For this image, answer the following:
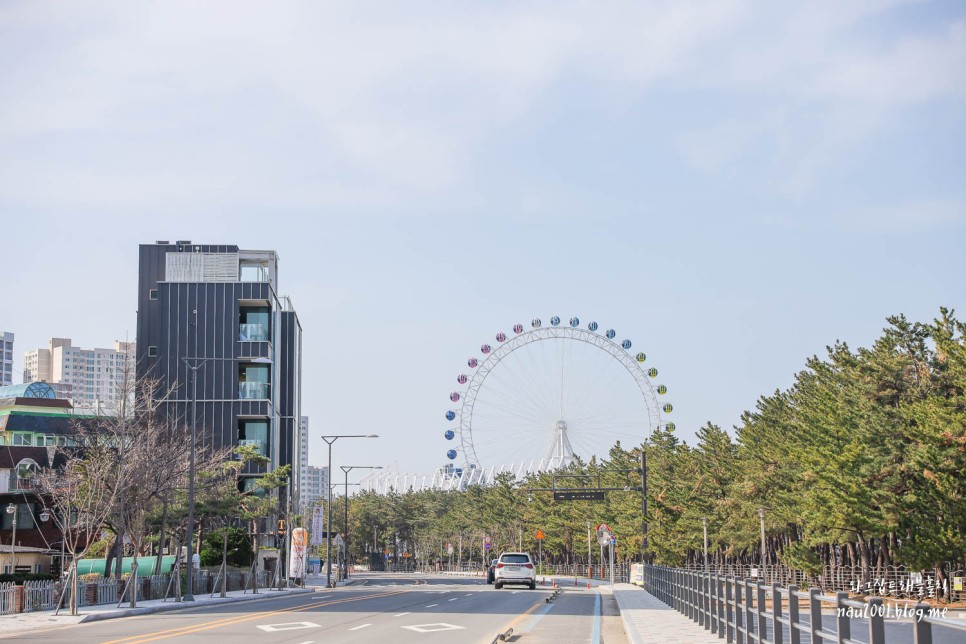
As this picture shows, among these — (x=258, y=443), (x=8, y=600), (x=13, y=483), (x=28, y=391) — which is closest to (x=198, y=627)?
(x=8, y=600)

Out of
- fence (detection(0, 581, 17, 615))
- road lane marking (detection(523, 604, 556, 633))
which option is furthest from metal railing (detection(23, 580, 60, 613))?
road lane marking (detection(523, 604, 556, 633))

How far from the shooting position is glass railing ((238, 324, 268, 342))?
266ft

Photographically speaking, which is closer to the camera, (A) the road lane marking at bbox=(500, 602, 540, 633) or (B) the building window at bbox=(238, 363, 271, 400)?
(A) the road lane marking at bbox=(500, 602, 540, 633)

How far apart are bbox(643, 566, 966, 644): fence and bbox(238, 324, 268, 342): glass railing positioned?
5421 centimetres

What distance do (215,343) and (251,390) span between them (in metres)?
4.44

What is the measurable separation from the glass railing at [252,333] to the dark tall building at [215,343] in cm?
7

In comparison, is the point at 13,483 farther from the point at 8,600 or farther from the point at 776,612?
the point at 776,612

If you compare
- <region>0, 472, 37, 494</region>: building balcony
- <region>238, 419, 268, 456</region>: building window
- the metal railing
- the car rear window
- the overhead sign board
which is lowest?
the car rear window

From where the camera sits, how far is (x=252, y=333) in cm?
8119

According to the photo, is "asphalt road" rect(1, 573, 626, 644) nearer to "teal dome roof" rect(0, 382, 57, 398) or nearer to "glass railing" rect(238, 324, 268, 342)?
"glass railing" rect(238, 324, 268, 342)

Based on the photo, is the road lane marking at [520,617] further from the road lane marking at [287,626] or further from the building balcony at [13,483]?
the building balcony at [13,483]

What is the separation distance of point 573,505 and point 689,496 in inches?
1193

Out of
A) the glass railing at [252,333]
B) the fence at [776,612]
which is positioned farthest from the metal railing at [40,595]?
the glass railing at [252,333]

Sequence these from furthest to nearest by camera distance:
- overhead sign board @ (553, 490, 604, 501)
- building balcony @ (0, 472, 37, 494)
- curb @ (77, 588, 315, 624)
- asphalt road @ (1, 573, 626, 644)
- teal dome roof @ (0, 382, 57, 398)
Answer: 1. teal dome roof @ (0, 382, 57, 398)
2. overhead sign board @ (553, 490, 604, 501)
3. building balcony @ (0, 472, 37, 494)
4. curb @ (77, 588, 315, 624)
5. asphalt road @ (1, 573, 626, 644)
